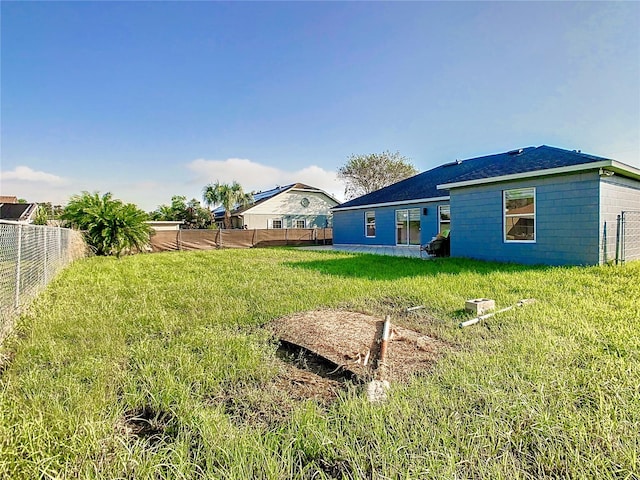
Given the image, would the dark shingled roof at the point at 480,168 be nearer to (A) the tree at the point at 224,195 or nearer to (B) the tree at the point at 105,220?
(B) the tree at the point at 105,220

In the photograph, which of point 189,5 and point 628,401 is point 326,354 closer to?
point 628,401

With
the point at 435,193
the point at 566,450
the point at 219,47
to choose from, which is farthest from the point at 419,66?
the point at 566,450

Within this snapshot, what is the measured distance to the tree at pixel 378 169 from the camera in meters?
32.6

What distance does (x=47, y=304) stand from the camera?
4.79m

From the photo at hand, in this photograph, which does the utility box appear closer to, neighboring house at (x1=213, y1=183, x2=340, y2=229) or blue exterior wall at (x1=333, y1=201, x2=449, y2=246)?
blue exterior wall at (x1=333, y1=201, x2=449, y2=246)

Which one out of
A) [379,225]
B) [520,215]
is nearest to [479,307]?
[520,215]

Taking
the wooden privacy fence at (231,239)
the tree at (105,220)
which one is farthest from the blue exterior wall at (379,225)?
the tree at (105,220)

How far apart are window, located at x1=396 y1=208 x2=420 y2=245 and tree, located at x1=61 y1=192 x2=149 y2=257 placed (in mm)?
12107

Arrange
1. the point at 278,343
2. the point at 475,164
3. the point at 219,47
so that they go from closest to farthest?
the point at 278,343, the point at 219,47, the point at 475,164

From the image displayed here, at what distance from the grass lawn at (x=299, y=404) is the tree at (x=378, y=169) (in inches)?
1162

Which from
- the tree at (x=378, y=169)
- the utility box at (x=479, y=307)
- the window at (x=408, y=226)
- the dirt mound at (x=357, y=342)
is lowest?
the dirt mound at (x=357, y=342)

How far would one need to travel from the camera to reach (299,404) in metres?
2.13

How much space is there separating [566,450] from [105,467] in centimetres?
234

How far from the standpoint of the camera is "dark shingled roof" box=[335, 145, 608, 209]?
8250 millimetres
